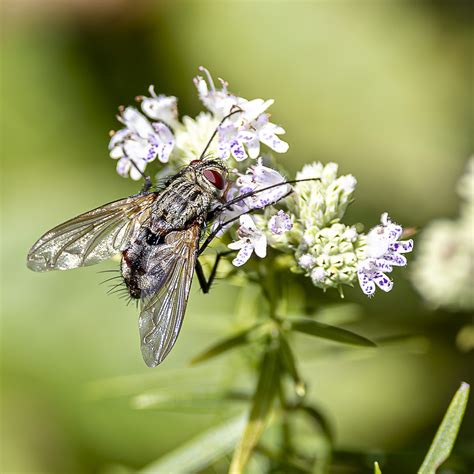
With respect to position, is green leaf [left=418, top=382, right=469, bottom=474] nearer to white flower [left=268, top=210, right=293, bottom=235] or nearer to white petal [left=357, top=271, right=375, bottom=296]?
white petal [left=357, top=271, right=375, bottom=296]

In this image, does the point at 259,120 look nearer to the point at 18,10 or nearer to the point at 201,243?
the point at 201,243

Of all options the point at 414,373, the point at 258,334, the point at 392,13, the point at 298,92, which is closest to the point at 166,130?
the point at 258,334

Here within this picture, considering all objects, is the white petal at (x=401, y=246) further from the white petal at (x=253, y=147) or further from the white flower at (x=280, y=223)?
the white petal at (x=253, y=147)

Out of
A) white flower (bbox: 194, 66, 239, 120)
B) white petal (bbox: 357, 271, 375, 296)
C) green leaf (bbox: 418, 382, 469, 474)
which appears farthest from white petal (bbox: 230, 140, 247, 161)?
green leaf (bbox: 418, 382, 469, 474)

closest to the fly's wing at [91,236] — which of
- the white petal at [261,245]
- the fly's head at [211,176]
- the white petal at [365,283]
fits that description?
the fly's head at [211,176]

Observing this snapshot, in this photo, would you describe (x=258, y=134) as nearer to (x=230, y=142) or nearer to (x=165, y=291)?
(x=230, y=142)


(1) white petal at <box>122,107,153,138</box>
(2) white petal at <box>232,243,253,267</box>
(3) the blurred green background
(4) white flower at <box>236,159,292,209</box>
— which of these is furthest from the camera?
(3) the blurred green background

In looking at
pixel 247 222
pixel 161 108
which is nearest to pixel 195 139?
pixel 161 108
